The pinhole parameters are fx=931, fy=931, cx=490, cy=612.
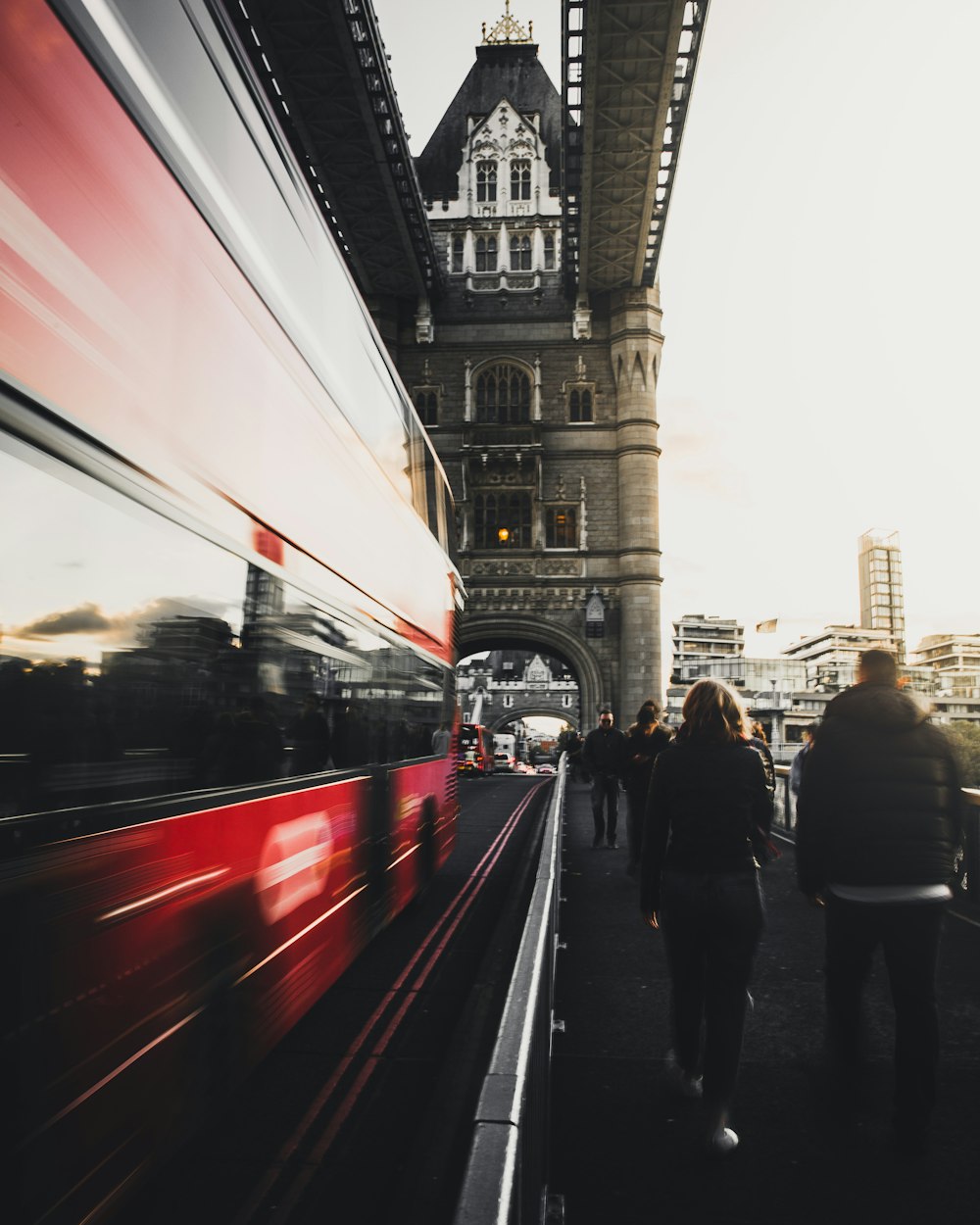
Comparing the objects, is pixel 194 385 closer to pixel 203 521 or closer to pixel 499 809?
pixel 203 521

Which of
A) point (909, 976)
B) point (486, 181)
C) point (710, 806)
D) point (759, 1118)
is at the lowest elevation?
point (759, 1118)

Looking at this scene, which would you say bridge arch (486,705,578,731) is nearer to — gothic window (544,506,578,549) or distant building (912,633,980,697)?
gothic window (544,506,578,549)

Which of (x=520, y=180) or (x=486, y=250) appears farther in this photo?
(x=520, y=180)

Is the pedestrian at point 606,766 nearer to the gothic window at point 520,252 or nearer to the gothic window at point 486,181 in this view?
the gothic window at point 520,252

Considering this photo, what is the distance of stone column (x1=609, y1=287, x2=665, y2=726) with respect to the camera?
92.3 ft

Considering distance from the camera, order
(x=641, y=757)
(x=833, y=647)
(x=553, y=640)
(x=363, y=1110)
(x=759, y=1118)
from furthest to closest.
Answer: (x=833, y=647) < (x=553, y=640) < (x=641, y=757) < (x=363, y=1110) < (x=759, y=1118)

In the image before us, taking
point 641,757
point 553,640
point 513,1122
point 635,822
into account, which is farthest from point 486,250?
point 513,1122

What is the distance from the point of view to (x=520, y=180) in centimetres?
3412

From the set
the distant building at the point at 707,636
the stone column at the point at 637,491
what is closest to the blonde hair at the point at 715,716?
the stone column at the point at 637,491

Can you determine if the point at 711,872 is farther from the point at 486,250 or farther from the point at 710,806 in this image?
the point at 486,250

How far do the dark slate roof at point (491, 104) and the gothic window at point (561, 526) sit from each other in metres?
12.7

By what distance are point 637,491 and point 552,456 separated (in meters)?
3.09

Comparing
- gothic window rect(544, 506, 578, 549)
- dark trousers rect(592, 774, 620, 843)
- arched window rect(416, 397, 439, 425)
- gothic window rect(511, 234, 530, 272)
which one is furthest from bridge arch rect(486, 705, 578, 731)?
dark trousers rect(592, 774, 620, 843)

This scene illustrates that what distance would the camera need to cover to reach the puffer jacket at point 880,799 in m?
3.23
